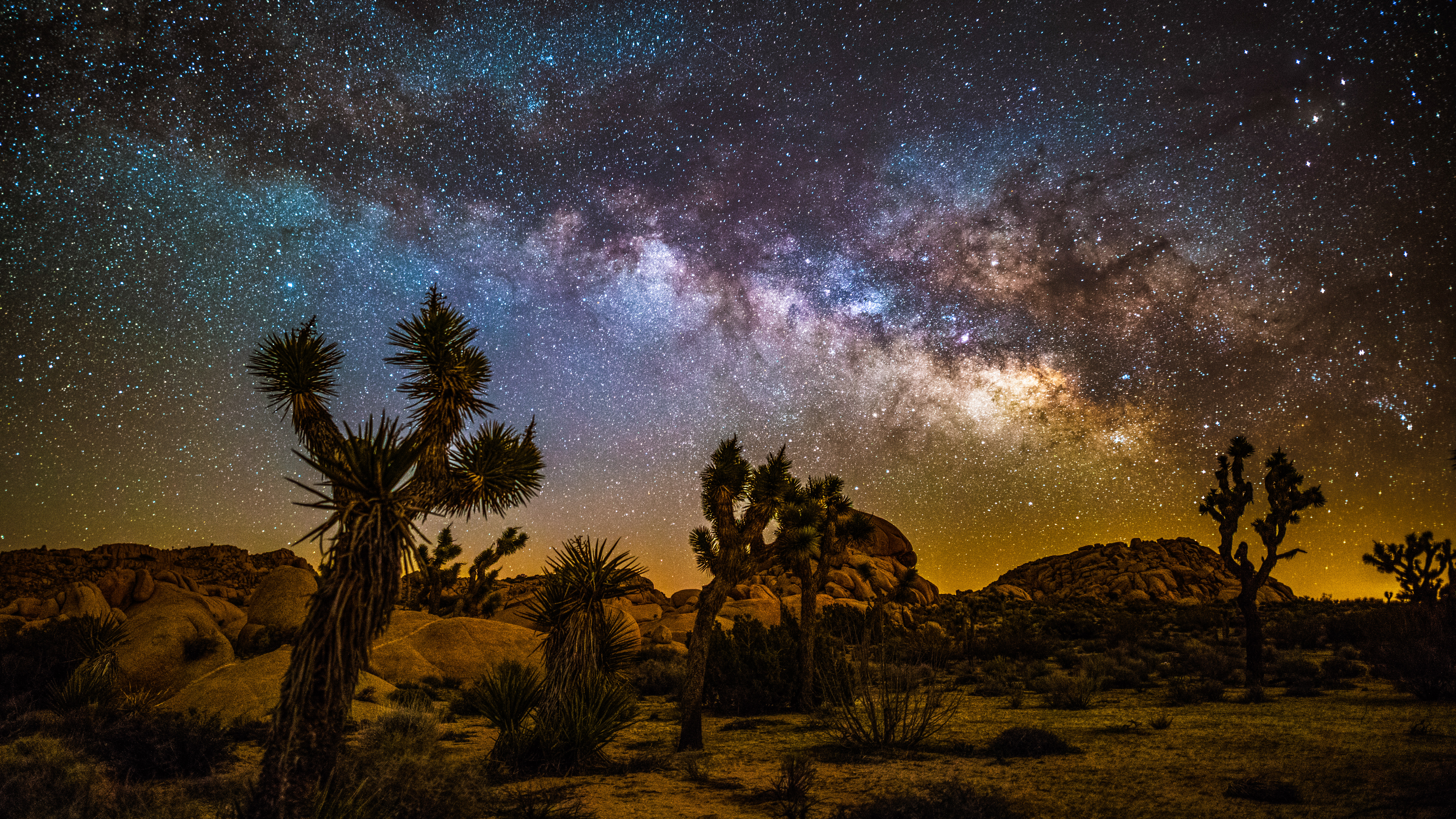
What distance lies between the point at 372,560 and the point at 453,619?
1918 centimetres

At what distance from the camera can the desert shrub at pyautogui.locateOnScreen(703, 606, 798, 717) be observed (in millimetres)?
16203

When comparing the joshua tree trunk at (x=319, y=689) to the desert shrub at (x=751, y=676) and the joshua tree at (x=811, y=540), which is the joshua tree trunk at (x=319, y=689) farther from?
the desert shrub at (x=751, y=676)

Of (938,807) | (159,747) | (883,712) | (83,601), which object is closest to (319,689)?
(159,747)

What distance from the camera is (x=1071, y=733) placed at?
1190 centimetres

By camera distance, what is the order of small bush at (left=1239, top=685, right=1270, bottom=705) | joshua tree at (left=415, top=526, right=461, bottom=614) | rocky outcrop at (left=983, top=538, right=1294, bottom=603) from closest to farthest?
small bush at (left=1239, top=685, right=1270, bottom=705) → joshua tree at (left=415, top=526, right=461, bottom=614) → rocky outcrop at (left=983, top=538, right=1294, bottom=603)

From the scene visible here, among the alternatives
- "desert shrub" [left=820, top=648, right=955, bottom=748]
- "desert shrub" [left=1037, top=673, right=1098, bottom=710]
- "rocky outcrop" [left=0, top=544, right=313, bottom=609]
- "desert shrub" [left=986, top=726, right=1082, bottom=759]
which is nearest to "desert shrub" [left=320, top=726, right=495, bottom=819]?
"desert shrub" [left=820, top=648, right=955, bottom=748]

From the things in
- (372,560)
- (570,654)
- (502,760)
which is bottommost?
(502,760)

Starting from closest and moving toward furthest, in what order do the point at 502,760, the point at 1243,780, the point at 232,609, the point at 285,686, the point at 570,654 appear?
the point at 285,686
the point at 1243,780
the point at 502,760
the point at 570,654
the point at 232,609

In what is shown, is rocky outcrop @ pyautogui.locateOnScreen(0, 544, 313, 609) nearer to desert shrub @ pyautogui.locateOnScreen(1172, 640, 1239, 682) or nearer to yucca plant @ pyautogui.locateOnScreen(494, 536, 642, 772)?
yucca plant @ pyautogui.locateOnScreen(494, 536, 642, 772)

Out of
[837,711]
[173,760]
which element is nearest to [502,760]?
[173,760]

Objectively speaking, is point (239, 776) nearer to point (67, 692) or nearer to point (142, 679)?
point (67, 692)

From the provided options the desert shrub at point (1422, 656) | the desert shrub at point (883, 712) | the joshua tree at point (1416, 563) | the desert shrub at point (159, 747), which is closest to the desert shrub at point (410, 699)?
the desert shrub at point (159, 747)

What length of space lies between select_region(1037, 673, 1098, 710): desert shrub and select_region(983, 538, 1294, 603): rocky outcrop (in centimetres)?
4039

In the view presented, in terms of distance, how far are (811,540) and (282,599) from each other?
794 inches
